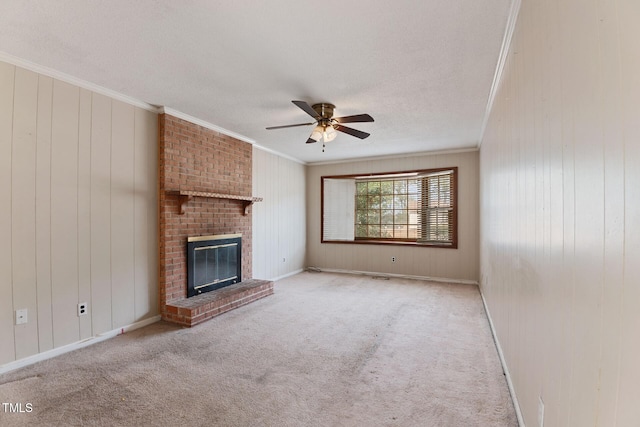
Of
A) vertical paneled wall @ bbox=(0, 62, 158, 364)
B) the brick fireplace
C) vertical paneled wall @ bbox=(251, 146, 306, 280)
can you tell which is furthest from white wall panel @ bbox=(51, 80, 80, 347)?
vertical paneled wall @ bbox=(251, 146, 306, 280)

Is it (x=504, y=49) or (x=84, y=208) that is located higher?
(x=504, y=49)

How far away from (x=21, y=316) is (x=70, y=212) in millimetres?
941

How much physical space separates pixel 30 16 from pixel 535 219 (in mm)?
3277

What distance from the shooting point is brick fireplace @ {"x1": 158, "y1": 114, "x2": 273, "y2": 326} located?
3629mm

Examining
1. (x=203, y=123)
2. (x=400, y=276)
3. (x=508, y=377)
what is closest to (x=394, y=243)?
(x=400, y=276)

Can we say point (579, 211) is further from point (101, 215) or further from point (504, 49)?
point (101, 215)

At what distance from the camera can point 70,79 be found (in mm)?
2781

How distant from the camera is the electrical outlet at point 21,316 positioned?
8.09 feet

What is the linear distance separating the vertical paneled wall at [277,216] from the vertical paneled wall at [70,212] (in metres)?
1.98

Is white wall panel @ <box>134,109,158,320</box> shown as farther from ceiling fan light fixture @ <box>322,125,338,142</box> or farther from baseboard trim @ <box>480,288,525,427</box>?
baseboard trim @ <box>480,288,525,427</box>

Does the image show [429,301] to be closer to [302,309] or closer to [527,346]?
[302,309]

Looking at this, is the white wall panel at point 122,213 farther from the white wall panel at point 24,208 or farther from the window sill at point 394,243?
the window sill at point 394,243

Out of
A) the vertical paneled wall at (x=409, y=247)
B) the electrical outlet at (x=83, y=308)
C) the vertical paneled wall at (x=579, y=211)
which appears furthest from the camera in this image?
the vertical paneled wall at (x=409, y=247)

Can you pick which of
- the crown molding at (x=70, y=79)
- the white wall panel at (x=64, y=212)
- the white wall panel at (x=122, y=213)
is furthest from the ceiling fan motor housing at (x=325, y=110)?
the white wall panel at (x=64, y=212)
